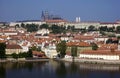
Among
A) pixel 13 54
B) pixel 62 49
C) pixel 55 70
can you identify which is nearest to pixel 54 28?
pixel 62 49

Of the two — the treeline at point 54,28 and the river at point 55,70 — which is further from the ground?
the treeline at point 54,28

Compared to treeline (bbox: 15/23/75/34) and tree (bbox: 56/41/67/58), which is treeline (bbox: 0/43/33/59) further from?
treeline (bbox: 15/23/75/34)

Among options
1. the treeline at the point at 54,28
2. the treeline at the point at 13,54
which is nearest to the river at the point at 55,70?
the treeline at the point at 13,54

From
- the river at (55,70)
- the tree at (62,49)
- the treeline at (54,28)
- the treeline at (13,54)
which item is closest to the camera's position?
the river at (55,70)

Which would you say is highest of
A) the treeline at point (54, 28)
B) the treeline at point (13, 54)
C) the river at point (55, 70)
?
the treeline at point (54, 28)

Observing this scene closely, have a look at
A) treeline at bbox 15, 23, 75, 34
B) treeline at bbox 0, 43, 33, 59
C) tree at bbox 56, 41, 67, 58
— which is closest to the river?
treeline at bbox 0, 43, 33, 59

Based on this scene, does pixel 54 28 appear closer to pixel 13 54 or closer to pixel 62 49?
pixel 62 49

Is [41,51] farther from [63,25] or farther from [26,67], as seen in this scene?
[63,25]

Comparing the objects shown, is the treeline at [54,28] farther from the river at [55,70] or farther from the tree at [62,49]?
the river at [55,70]
